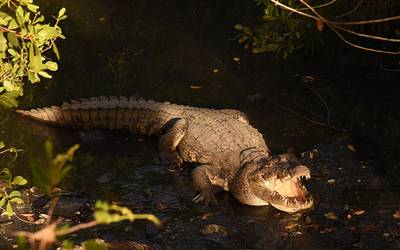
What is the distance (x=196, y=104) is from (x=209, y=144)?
1.28 metres

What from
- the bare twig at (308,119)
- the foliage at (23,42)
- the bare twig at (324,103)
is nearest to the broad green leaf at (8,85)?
the foliage at (23,42)

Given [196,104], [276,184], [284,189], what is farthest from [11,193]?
[196,104]

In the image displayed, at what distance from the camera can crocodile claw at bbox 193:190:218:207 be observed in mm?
5473

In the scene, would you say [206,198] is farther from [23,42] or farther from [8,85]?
[23,42]

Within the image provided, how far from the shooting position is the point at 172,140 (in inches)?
251

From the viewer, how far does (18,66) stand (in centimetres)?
371

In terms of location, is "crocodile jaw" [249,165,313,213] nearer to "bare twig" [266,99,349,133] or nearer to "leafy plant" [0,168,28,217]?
"bare twig" [266,99,349,133]

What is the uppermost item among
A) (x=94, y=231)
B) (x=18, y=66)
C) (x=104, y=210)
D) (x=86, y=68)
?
(x=104, y=210)

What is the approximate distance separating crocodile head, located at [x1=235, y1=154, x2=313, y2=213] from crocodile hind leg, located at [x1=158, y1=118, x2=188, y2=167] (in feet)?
3.50

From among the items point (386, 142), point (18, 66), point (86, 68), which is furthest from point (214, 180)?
point (86, 68)

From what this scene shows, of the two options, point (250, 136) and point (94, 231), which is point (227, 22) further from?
point (94, 231)

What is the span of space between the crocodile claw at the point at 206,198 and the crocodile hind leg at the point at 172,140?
32.1 inches

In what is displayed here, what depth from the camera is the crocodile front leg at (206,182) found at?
5512mm

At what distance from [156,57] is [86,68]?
115cm
